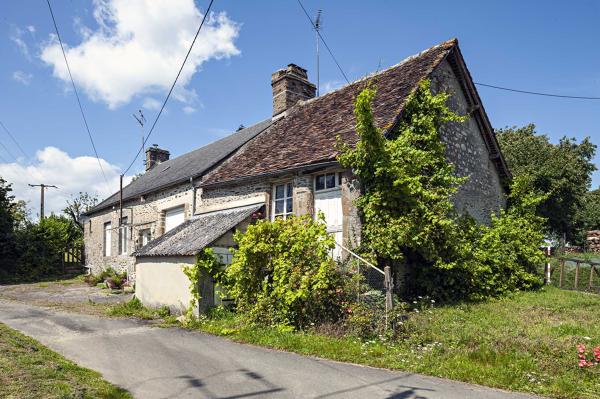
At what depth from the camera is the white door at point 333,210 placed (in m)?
10.4

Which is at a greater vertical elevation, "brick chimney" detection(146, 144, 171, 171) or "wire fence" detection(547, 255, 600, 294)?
"brick chimney" detection(146, 144, 171, 171)

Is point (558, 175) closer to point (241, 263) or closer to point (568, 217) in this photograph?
point (568, 217)

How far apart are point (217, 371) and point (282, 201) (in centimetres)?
627

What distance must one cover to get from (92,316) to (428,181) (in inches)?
349

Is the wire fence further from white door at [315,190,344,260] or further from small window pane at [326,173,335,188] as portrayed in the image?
small window pane at [326,173,335,188]

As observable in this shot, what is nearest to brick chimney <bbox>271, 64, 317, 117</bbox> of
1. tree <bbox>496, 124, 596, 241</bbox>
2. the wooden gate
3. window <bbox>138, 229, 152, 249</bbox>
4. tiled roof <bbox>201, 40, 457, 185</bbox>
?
tiled roof <bbox>201, 40, 457, 185</bbox>

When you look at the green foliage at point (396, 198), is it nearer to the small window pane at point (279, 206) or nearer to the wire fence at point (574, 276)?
the small window pane at point (279, 206)

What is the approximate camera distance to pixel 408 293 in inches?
428

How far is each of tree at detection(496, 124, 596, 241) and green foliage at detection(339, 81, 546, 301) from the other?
1702 centimetres

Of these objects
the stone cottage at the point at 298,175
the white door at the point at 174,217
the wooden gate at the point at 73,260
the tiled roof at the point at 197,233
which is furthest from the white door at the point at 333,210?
the wooden gate at the point at 73,260

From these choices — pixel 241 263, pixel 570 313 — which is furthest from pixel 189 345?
pixel 570 313

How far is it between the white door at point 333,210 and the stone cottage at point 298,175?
2cm

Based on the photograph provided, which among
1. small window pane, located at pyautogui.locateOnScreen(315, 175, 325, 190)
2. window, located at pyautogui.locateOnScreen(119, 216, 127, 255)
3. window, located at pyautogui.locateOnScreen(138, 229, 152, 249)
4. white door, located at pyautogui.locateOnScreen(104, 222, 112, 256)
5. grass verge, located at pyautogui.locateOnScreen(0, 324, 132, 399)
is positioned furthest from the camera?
white door, located at pyautogui.locateOnScreen(104, 222, 112, 256)

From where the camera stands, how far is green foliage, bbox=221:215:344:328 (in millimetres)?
8312
